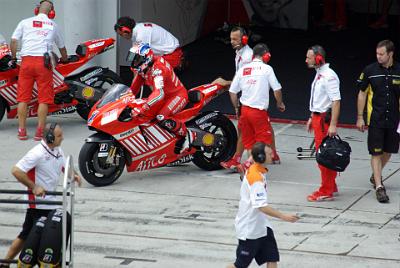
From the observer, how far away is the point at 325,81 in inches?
493

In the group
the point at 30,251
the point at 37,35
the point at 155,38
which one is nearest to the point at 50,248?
the point at 30,251

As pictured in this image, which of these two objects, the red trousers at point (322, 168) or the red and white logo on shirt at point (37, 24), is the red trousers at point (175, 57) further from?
the red trousers at point (322, 168)

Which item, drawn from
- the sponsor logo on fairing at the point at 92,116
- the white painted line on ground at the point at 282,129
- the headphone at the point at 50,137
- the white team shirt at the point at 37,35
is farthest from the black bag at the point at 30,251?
the white painted line on ground at the point at 282,129

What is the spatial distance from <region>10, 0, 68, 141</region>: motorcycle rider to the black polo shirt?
4.74 metres

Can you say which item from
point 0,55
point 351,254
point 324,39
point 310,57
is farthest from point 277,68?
point 351,254

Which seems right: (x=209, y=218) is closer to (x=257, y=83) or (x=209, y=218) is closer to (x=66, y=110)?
(x=257, y=83)

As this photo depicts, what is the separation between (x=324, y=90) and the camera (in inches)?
496

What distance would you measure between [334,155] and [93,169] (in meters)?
2.94

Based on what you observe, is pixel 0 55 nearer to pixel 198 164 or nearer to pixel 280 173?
pixel 198 164

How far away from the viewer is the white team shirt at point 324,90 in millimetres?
12492

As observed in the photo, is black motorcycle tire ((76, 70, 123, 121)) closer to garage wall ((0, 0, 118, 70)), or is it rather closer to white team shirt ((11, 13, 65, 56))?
white team shirt ((11, 13, 65, 56))

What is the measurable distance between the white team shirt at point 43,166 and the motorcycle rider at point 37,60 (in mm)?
5261

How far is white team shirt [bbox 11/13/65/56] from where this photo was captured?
15156 mm

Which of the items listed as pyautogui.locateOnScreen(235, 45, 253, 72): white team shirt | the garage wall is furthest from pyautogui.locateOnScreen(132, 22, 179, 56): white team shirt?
pyautogui.locateOnScreen(235, 45, 253, 72): white team shirt
